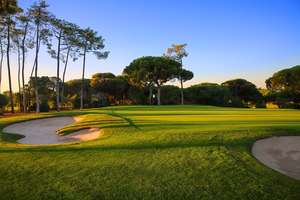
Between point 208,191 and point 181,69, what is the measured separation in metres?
43.3

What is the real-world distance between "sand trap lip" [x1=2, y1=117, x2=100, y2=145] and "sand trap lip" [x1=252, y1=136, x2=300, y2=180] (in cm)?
696

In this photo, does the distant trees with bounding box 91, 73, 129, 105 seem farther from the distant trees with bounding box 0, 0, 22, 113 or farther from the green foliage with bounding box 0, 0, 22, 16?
the green foliage with bounding box 0, 0, 22, 16

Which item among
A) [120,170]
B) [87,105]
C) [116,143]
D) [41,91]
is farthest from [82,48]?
[120,170]

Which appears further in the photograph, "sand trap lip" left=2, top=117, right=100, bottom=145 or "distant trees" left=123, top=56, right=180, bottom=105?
"distant trees" left=123, top=56, right=180, bottom=105

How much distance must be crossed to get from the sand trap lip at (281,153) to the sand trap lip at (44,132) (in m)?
6.96

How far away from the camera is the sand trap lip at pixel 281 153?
6.13 m

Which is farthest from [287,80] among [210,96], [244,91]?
[210,96]

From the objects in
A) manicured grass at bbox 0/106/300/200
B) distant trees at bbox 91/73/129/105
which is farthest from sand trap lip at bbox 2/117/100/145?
distant trees at bbox 91/73/129/105

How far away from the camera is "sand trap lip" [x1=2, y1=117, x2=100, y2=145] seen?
33.8ft

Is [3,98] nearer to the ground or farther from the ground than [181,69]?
nearer to the ground

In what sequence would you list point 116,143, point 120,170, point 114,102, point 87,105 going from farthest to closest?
point 114,102 → point 87,105 → point 116,143 → point 120,170

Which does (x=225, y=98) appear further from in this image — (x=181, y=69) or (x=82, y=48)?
(x=82, y=48)

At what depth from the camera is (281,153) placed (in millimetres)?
7258

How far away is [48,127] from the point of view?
46.2ft
